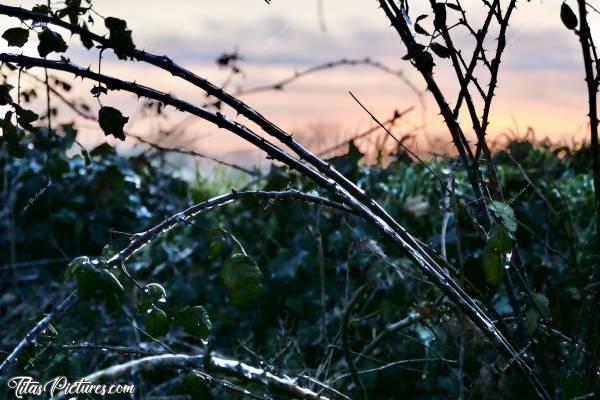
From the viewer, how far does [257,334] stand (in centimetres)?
434

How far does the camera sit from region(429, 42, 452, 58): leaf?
6.68ft

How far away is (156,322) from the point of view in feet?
6.26

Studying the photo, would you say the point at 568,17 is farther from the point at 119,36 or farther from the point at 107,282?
the point at 107,282

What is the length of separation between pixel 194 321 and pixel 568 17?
3.37 ft

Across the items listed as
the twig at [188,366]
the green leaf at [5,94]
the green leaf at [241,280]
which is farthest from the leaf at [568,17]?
the green leaf at [5,94]

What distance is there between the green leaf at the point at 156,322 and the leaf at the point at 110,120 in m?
0.42

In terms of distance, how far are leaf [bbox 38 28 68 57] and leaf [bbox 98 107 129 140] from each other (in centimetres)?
17

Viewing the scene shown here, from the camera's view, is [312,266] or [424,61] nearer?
[424,61]

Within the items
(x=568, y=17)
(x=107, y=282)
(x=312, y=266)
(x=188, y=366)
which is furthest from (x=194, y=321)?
(x=312, y=266)

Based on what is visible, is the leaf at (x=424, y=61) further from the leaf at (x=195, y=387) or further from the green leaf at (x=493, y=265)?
the leaf at (x=195, y=387)

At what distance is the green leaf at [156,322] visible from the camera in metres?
1.91

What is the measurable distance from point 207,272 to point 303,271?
609mm

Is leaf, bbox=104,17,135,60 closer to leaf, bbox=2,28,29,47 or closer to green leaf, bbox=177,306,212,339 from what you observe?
Answer: leaf, bbox=2,28,29,47

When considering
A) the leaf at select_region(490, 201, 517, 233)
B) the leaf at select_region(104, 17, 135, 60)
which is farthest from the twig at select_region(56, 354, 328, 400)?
the leaf at select_region(104, 17, 135, 60)
